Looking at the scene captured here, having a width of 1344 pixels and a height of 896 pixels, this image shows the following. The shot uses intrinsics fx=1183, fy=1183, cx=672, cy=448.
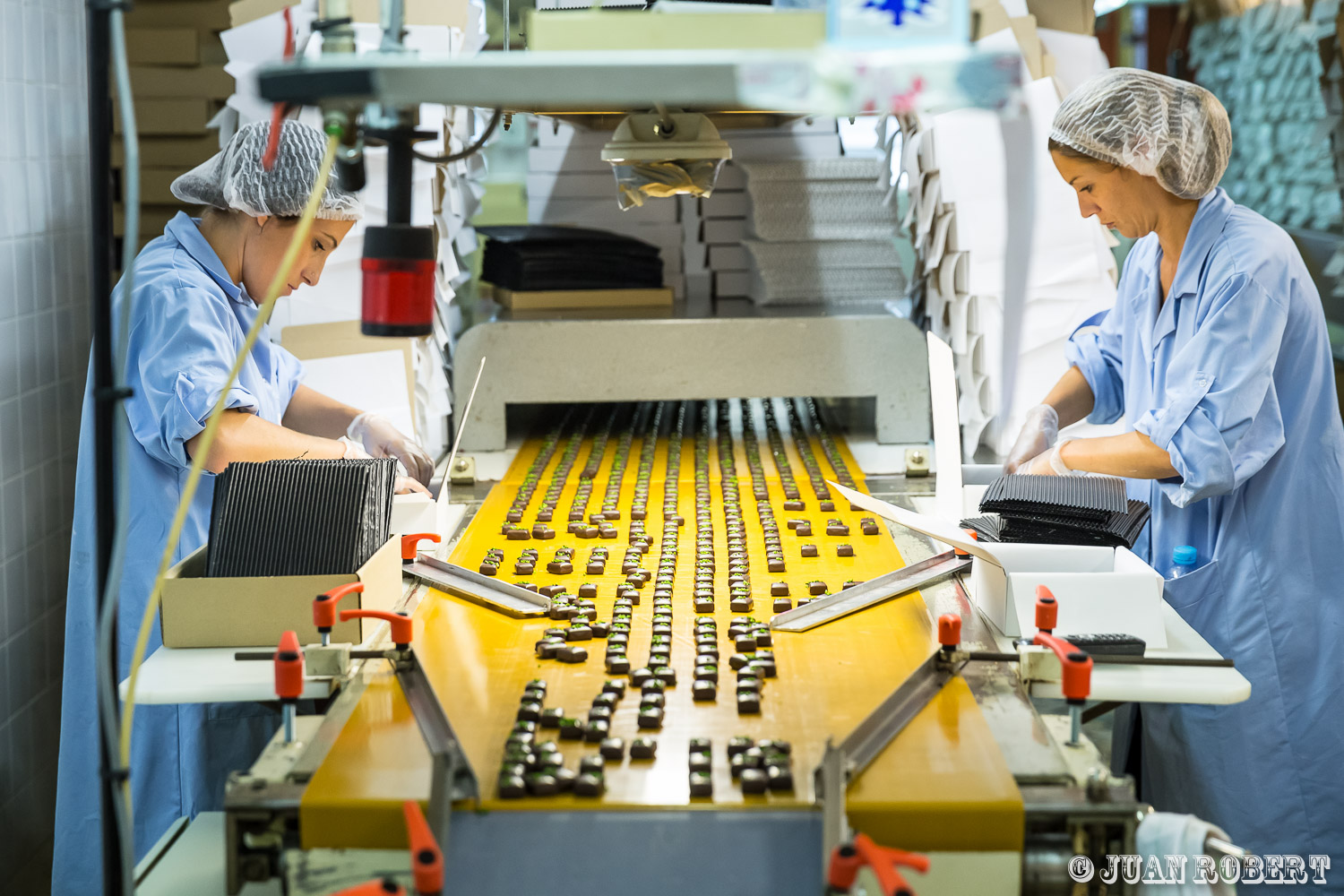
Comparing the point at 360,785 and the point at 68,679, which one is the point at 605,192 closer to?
the point at 68,679

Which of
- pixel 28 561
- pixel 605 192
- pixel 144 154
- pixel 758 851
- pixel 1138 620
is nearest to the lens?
pixel 758 851

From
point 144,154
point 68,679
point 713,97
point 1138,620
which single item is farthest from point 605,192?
point 713,97

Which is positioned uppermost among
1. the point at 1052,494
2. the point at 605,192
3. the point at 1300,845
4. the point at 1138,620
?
the point at 605,192

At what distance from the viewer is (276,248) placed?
7.50 ft

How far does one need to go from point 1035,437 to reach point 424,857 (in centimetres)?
177

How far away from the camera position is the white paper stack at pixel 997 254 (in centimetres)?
319

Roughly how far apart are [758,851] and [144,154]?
9.26 ft

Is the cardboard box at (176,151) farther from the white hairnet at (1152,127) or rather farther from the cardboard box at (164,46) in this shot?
the white hairnet at (1152,127)

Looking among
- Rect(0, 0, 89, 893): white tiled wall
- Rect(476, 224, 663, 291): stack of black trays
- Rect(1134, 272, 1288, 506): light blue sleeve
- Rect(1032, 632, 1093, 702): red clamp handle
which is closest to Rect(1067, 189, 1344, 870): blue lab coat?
Rect(1134, 272, 1288, 506): light blue sleeve

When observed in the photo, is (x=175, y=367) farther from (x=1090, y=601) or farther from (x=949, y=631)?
(x=1090, y=601)

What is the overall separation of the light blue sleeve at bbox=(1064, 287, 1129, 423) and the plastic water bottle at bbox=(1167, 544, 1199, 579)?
20.5 inches

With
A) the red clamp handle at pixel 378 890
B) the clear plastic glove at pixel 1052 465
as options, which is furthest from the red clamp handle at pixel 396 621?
the clear plastic glove at pixel 1052 465

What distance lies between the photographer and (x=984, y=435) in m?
3.37

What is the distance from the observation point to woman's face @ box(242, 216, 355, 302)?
225 centimetres
